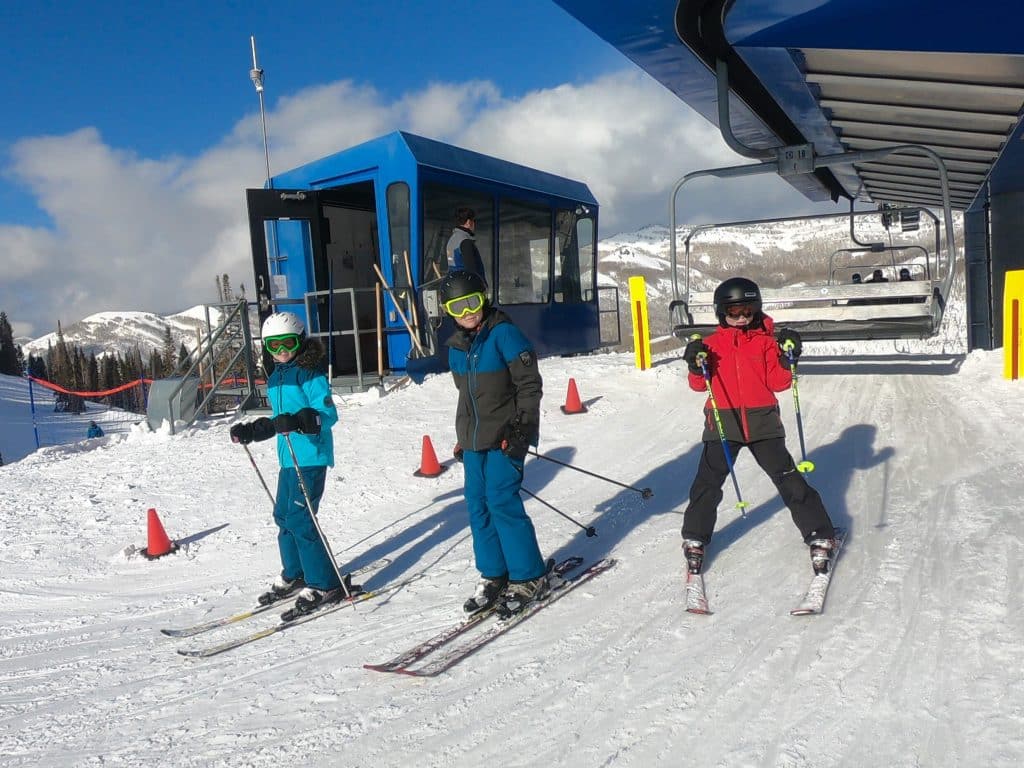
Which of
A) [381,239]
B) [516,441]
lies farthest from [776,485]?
[381,239]

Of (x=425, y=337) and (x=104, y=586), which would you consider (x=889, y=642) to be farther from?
(x=425, y=337)

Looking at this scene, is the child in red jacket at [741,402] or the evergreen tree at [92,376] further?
the evergreen tree at [92,376]

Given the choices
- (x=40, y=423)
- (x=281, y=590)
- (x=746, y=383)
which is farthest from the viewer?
(x=40, y=423)

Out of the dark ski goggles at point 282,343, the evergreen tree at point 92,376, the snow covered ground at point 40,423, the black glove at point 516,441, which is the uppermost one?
the dark ski goggles at point 282,343

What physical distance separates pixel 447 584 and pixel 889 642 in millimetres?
2508

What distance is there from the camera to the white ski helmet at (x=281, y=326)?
175 inches

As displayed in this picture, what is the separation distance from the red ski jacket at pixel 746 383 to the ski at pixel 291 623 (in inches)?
85.8

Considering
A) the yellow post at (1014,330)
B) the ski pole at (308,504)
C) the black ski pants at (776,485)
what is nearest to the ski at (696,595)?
the black ski pants at (776,485)

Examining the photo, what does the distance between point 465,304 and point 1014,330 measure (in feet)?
24.3

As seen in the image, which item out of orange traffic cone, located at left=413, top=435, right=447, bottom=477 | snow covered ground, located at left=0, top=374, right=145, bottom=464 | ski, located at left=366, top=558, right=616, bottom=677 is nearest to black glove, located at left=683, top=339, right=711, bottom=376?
ski, located at left=366, top=558, right=616, bottom=677

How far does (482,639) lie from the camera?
12.1 feet

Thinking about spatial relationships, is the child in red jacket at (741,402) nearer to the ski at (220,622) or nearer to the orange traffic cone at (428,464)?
the ski at (220,622)

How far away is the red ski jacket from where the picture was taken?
165 inches

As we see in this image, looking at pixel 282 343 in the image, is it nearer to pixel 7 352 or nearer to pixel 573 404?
pixel 573 404
